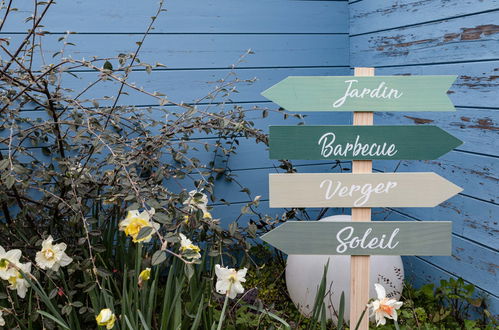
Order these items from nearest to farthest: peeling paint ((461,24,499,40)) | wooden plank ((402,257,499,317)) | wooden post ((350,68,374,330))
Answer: wooden post ((350,68,374,330)), peeling paint ((461,24,499,40)), wooden plank ((402,257,499,317))

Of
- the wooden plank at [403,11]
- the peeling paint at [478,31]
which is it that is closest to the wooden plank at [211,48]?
the wooden plank at [403,11]

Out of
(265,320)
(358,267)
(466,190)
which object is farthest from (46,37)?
(466,190)

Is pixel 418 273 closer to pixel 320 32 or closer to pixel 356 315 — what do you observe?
pixel 356 315

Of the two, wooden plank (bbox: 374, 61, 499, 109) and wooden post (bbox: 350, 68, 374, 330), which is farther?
wooden plank (bbox: 374, 61, 499, 109)

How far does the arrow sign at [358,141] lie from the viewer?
1.61m

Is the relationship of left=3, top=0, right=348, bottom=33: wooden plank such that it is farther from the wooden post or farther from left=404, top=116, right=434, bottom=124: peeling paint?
the wooden post

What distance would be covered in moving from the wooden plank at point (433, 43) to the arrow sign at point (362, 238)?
94cm

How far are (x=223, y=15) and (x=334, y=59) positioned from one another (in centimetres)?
70

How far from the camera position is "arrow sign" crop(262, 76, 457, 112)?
63.6 inches

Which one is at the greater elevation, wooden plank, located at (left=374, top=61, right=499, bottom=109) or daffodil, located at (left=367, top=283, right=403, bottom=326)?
wooden plank, located at (left=374, top=61, right=499, bottom=109)

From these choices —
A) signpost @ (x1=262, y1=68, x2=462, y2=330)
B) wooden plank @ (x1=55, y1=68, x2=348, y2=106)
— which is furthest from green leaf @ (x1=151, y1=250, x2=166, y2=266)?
wooden plank @ (x1=55, y1=68, x2=348, y2=106)

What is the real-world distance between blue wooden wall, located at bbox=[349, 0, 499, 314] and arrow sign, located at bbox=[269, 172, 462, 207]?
72 centimetres

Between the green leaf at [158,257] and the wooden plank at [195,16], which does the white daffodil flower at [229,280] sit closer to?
the green leaf at [158,257]

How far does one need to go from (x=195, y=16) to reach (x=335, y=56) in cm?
84
